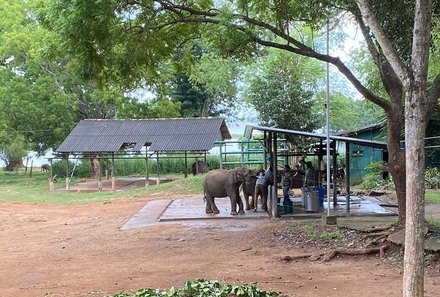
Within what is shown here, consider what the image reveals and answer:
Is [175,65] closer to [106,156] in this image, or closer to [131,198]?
[131,198]

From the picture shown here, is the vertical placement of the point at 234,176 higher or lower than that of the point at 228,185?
higher

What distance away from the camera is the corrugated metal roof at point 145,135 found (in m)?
29.2

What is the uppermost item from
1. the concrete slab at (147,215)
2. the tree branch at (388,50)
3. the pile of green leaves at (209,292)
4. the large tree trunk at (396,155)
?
the tree branch at (388,50)

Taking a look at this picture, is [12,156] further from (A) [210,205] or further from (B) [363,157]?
(A) [210,205]

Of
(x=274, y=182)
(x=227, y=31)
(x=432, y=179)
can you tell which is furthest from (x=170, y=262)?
(x=432, y=179)

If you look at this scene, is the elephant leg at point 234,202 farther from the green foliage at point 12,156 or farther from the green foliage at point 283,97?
the green foliage at point 12,156

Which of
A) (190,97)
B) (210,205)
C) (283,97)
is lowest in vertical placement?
(210,205)

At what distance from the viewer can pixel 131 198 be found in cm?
2348

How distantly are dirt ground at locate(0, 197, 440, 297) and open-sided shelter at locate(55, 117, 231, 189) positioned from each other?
13359mm

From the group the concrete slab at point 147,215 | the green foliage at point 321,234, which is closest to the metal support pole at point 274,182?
Result: the green foliage at point 321,234

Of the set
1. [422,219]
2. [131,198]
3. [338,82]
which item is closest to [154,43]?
[422,219]

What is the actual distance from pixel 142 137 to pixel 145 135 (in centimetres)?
25

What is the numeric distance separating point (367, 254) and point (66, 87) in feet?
96.0

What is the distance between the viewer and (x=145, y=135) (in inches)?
1197
